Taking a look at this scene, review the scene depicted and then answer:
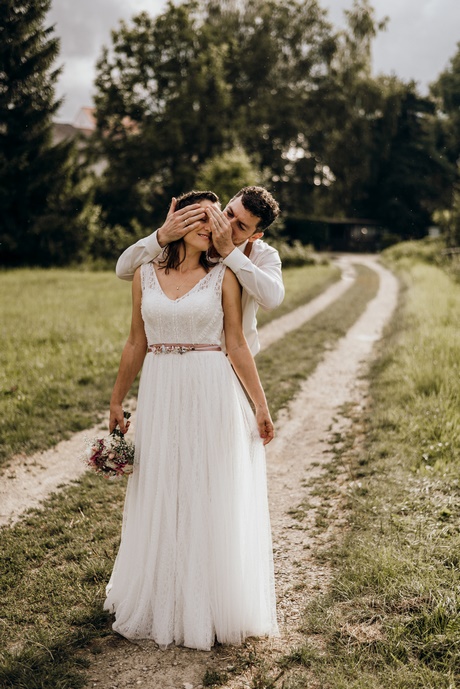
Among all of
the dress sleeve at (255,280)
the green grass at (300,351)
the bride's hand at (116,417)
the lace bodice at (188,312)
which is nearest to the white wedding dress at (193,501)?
the lace bodice at (188,312)

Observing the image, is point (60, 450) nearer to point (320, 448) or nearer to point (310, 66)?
point (320, 448)

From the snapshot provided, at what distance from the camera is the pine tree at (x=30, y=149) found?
24.4m

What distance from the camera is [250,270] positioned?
2971 mm

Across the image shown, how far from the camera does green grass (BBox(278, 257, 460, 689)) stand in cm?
281

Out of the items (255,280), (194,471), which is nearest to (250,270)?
(255,280)

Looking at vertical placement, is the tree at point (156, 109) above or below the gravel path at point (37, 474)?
above

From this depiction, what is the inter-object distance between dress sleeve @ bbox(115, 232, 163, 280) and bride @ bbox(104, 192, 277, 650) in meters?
0.05

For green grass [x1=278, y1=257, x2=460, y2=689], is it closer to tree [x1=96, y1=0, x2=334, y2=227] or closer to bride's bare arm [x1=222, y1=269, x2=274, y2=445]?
bride's bare arm [x1=222, y1=269, x2=274, y2=445]

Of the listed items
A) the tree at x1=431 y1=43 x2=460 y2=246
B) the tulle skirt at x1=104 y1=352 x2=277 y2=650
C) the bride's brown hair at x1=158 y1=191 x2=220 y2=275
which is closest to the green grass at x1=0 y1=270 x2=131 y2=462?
the tulle skirt at x1=104 y1=352 x2=277 y2=650

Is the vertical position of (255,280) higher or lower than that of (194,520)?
higher

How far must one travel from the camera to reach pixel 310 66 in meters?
39.0

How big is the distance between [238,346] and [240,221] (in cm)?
65

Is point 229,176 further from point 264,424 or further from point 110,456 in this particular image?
point 110,456

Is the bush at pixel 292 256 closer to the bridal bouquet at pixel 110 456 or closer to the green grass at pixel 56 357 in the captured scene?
Answer: the green grass at pixel 56 357
